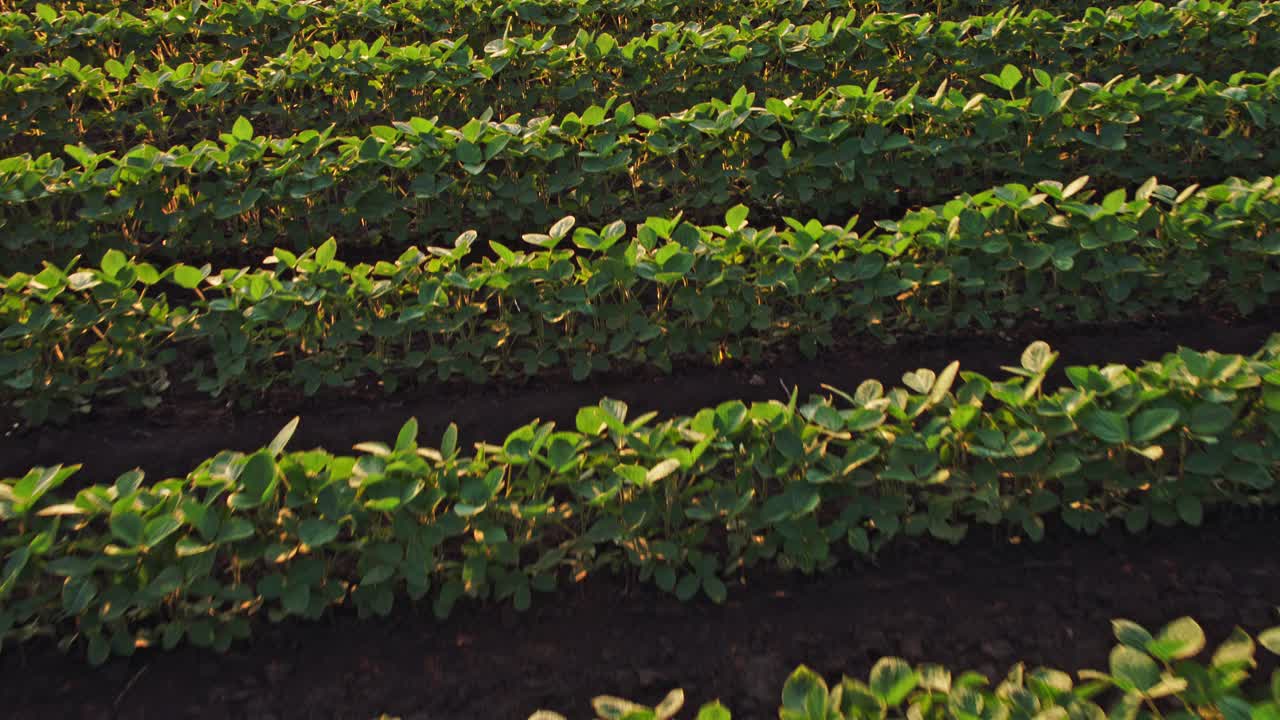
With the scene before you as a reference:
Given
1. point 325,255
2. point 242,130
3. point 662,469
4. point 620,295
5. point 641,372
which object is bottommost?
point 641,372

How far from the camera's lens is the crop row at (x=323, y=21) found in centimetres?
544

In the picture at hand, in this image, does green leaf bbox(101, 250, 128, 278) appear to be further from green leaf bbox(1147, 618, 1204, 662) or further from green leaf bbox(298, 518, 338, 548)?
green leaf bbox(1147, 618, 1204, 662)

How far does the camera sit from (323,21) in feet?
18.9

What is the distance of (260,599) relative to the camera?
2492mm

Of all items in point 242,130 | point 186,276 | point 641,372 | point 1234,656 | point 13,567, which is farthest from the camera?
point 242,130

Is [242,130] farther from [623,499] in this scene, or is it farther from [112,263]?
[623,499]

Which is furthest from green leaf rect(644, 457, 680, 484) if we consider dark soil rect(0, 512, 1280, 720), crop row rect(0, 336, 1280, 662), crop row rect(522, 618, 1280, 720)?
crop row rect(522, 618, 1280, 720)

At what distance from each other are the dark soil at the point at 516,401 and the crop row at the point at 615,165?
920 mm

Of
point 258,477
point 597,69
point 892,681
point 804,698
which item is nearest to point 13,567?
point 258,477

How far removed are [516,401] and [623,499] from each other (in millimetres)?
1071

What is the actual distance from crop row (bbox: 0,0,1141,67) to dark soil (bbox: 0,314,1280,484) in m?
2.61

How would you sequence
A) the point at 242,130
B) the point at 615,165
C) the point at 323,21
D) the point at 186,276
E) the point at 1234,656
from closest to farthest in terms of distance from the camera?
the point at 1234,656, the point at 186,276, the point at 615,165, the point at 242,130, the point at 323,21

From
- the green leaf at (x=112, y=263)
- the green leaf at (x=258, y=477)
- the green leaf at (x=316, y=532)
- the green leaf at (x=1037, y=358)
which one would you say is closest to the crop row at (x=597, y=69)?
the green leaf at (x=112, y=263)

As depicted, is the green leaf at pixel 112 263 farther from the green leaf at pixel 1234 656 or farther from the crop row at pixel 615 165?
the green leaf at pixel 1234 656
